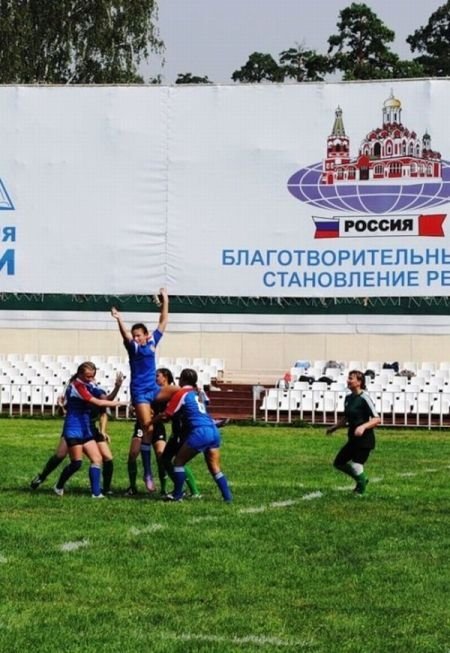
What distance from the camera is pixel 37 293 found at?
37.8 m

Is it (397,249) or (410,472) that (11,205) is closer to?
(397,249)

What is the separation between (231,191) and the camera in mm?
36844

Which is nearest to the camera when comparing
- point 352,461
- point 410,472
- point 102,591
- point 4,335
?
point 102,591

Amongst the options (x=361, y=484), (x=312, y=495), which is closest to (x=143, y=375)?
(x=312, y=495)

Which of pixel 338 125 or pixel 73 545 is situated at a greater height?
pixel 338 125

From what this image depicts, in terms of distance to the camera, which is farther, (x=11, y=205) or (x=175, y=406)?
(x=11, y=205)

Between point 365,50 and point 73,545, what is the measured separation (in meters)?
65.9

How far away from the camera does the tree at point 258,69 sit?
81062 mm

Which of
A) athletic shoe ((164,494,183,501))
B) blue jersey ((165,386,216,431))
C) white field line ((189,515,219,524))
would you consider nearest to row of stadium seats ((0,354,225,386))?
athletic shoe ((164,494,183,501))

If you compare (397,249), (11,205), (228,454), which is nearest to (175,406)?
(228,454)

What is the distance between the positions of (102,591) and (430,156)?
27966mm

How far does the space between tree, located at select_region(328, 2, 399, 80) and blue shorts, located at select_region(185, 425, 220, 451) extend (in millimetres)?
59633

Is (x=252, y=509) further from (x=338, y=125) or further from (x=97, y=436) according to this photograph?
(x=338, y=125)

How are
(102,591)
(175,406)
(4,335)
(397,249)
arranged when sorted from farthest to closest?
(4,335) < (397,249) < (175,406) < (102,591)
